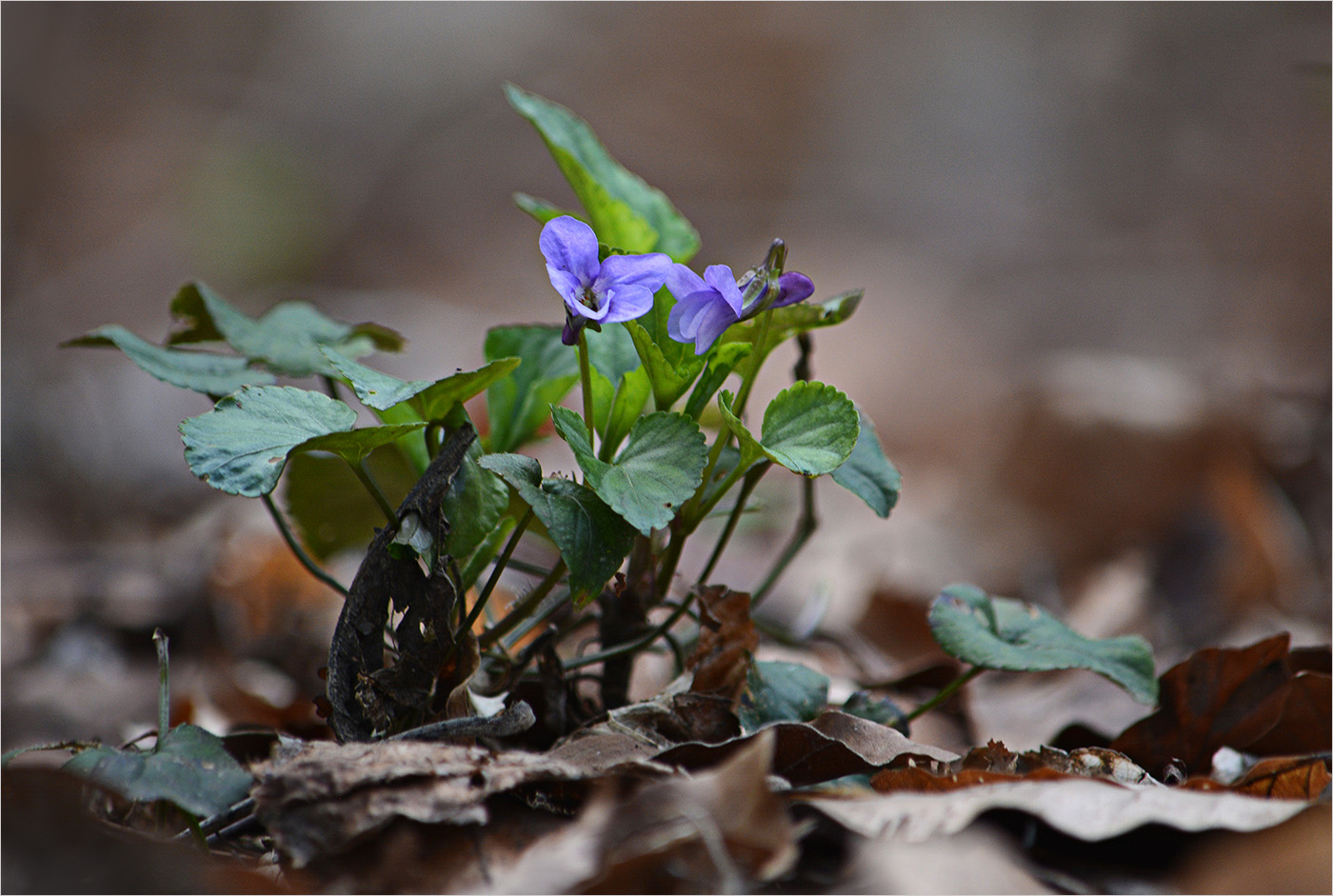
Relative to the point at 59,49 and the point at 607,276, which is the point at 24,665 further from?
the point at 59,49

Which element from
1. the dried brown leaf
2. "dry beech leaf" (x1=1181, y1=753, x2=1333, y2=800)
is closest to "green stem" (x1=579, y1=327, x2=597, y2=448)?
the dried brown leaf

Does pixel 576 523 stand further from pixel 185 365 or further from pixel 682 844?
pixel 185 365

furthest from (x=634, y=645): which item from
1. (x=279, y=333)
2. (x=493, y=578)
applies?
(x=279, y=333)

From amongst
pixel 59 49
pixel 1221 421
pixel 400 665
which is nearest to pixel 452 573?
pixel 400 665

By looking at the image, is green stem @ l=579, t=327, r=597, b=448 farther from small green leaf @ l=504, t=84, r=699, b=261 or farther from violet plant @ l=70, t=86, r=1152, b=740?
small green leaf @ l=504, t=84, r=699, b=261

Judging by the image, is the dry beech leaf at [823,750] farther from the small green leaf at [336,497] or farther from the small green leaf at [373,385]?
the small green leaf at [336,497]

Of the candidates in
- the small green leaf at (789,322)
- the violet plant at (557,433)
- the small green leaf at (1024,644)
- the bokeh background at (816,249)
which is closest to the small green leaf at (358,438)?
the violet plant at (557,433)
